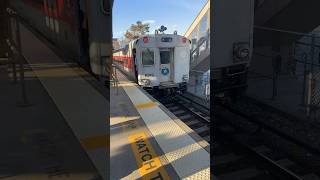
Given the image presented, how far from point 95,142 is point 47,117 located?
250 millimetres

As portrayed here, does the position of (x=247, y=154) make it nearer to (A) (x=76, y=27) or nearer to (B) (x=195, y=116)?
(B) (x=195, y=116)

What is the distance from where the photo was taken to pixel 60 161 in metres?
1.21

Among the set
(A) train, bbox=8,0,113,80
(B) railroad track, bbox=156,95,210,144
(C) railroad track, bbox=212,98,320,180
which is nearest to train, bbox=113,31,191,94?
(B) railroad track, bbox=156,95,210,144

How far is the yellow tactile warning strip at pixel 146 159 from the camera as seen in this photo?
352 centimetres

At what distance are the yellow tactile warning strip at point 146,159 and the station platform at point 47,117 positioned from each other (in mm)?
2322

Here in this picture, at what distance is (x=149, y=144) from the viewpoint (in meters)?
4.32

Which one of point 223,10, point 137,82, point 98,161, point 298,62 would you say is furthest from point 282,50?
point 98,161

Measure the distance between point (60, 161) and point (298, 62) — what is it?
746 centimetres

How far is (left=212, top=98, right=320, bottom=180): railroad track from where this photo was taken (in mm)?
3969

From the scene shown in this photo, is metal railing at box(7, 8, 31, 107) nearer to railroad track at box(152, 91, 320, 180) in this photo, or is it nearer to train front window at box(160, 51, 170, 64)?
train front window at box(160, 51, 170, 64)

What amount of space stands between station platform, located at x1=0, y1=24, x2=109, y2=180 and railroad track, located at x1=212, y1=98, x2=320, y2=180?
3.11 metres

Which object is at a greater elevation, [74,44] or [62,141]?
[74,44]

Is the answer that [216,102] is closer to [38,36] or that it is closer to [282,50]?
[38,36]

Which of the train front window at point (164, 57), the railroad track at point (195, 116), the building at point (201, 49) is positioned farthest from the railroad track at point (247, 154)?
the building at point (201, 49)
